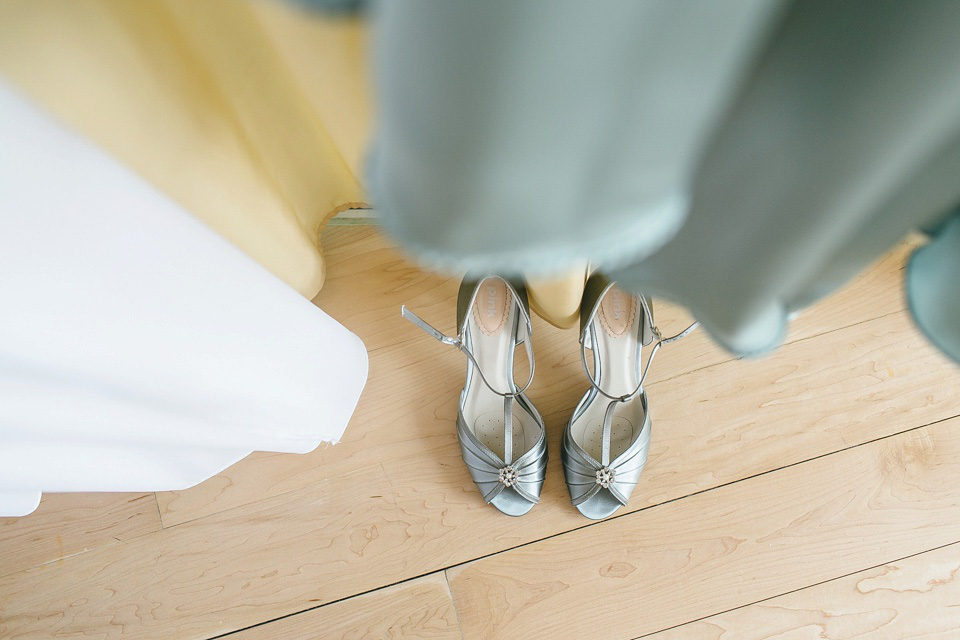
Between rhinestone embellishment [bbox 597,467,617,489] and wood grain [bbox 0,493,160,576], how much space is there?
679 mm

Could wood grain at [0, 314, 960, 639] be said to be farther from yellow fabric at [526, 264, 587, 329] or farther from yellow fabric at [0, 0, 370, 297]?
yellow fabric at [0, 0, 370, 297]

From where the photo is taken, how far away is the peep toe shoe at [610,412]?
0.87m

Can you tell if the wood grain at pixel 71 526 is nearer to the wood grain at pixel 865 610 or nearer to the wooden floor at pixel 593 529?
the wooden floor at pixel 593 529

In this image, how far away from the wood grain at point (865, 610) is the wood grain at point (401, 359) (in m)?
0.33

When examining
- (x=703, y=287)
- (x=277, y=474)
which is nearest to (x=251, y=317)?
(x=703, y=287)

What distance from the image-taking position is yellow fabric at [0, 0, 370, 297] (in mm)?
382

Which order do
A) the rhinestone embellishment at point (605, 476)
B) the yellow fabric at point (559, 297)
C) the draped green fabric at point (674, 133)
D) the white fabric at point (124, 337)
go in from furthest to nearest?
the rhinestone embellishment at point (605, 476)
the yellow fabric at point (559, 297)
the white fabric at point (124, 337)
the draped green fabric at point (674, 133)

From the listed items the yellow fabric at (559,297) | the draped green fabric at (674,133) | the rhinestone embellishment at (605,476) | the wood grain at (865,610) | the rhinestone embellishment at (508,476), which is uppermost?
the draped green fabric at (674,133)

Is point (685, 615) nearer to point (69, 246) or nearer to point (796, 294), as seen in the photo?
point (796, 294)

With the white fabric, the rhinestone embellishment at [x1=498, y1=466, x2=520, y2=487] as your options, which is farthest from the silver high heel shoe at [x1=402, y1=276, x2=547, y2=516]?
the white fabric

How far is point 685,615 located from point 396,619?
0.43 meters

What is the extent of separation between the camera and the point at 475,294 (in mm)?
876

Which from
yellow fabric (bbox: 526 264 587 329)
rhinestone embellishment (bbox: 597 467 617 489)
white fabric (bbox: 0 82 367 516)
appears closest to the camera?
white fabric (bbox: 0 82 367 516)

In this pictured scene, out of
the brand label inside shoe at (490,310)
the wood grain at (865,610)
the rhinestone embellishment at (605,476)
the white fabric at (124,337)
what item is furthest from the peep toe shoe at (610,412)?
the white fabric at (124,337)
